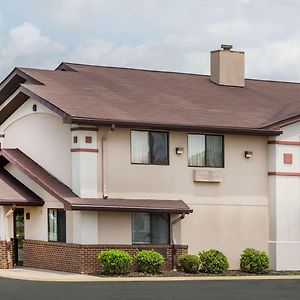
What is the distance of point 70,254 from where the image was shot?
29641 millimetres

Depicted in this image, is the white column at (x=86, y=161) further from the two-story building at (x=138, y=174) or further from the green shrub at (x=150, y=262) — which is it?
the green shrub at (x=150, y=262)

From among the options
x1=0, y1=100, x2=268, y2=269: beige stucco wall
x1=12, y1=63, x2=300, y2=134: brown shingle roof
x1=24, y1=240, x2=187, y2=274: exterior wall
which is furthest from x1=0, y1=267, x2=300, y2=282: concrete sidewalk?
x1=12, y1=63, x2=300, y2=134: brown shingle roof

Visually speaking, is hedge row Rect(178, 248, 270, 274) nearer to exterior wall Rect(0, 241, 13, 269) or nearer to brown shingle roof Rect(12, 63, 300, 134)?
brown shingle roof Rect(12, 63, 300, 134)

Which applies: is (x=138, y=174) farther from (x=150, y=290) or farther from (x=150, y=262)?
(x=150, y=290)

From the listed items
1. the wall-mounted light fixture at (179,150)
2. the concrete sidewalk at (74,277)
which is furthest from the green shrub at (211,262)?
the wall-mounted light fixture at (179,150)

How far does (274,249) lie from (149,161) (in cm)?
570

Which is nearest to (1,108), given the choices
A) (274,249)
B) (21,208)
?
(21,208)

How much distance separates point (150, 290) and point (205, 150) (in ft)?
30.9

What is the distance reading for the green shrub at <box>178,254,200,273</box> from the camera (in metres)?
29.7

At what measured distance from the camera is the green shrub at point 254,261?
3092 centimetres

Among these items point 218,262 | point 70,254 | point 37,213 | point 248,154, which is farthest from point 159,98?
point 70,254

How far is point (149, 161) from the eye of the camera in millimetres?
30953

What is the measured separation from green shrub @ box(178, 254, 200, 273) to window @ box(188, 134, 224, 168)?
3.48 metres

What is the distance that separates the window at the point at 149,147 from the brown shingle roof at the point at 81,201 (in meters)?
1.39
